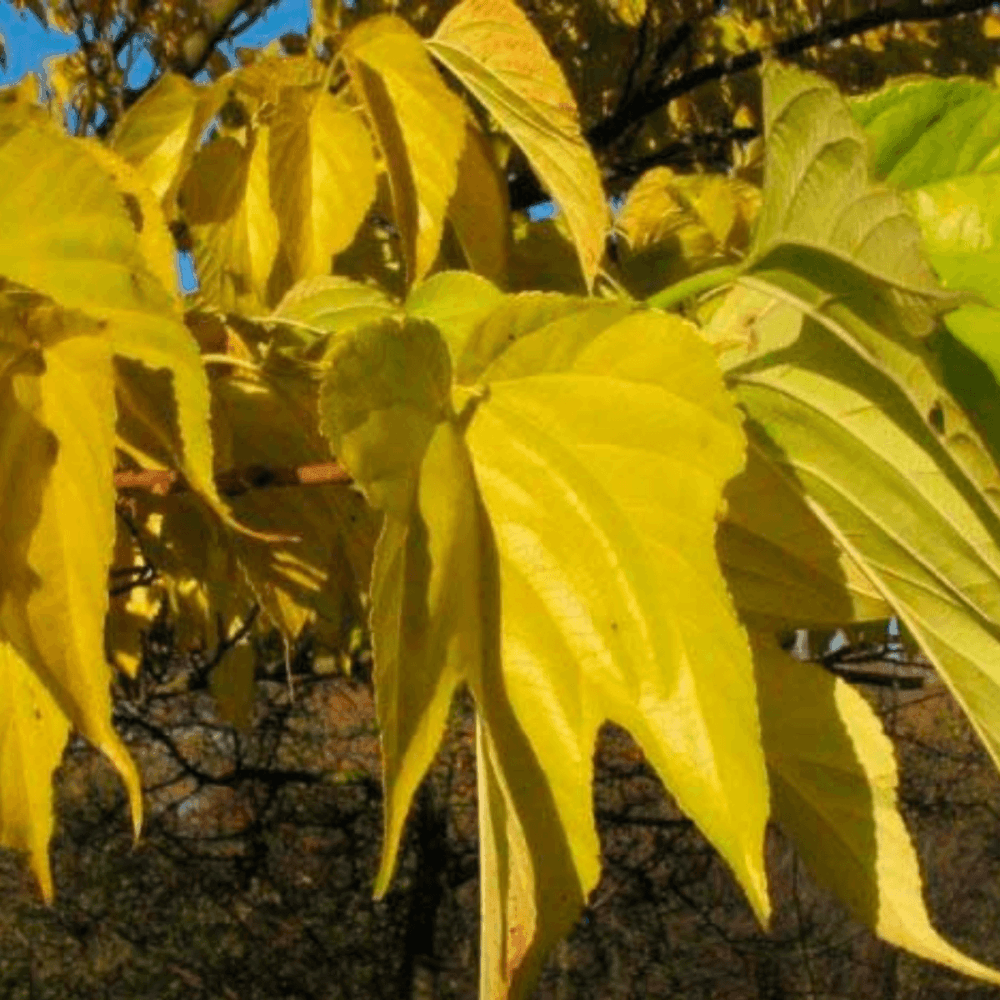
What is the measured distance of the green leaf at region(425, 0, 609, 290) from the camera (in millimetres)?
503

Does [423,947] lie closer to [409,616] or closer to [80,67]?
[80,67]

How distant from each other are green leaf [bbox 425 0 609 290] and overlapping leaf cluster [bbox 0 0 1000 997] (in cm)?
6

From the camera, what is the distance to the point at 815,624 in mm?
414

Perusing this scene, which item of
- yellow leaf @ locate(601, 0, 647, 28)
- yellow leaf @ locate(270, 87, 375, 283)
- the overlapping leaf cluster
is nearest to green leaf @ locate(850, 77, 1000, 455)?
the overlapping leaf cluster

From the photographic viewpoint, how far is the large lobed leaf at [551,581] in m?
0.34

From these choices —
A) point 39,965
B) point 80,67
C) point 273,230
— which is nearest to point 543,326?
point 273,230

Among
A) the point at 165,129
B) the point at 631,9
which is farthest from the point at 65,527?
the point at 631,9

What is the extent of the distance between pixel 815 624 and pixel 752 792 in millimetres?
90

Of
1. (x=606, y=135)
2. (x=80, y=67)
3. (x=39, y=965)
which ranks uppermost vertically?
(x=80, y=67)

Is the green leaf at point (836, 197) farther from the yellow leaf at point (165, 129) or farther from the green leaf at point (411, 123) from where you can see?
the yellow leaf at point (165, 129)

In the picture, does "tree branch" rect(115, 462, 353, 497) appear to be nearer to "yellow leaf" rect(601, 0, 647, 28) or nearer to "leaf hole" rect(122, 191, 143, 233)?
"leaf hole" rect(122, 191, 143, 233)

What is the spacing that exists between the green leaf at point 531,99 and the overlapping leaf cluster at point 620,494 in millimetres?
62

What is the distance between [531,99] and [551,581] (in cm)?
23

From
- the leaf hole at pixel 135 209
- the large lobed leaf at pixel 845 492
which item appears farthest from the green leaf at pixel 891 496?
the leaf hole at pixel 135 209
